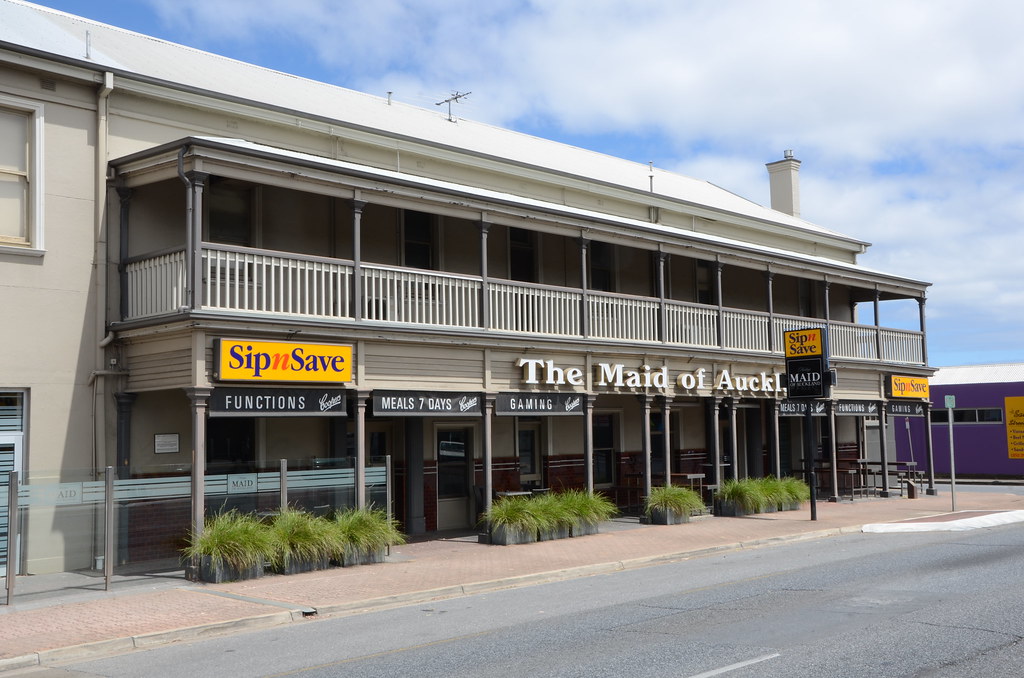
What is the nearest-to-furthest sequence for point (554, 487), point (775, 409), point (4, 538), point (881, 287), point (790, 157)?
point (4, 538) < point (554, 487) < point (775, 409) < point (881, 287) < point (790, 157)

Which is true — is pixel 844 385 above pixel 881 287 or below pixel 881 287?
below

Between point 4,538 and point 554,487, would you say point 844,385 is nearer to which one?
point 554,487

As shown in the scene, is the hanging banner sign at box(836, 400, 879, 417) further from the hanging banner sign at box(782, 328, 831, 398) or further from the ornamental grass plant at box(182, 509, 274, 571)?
the ornamental grass plant at box(182, 509, 274, 571)

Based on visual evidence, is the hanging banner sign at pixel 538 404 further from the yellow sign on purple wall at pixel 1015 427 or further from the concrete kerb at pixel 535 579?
the yellow sign on purple wall at pixel 1015 427

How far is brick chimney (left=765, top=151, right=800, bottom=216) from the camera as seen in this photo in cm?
3478

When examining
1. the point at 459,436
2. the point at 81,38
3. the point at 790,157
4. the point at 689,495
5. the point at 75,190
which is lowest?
the point at 689,495

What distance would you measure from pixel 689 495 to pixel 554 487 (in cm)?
323

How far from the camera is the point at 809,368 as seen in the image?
2205 cm

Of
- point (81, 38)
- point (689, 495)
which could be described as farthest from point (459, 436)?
point (81, 38)

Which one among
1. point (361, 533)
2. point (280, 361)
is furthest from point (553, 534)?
point (280, 361)

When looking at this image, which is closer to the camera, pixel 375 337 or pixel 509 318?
pixel 375 337

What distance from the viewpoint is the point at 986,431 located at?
3850 centimetres

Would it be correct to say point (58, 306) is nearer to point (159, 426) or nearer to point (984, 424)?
point (159, 426)

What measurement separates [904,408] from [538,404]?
47.1 feet
